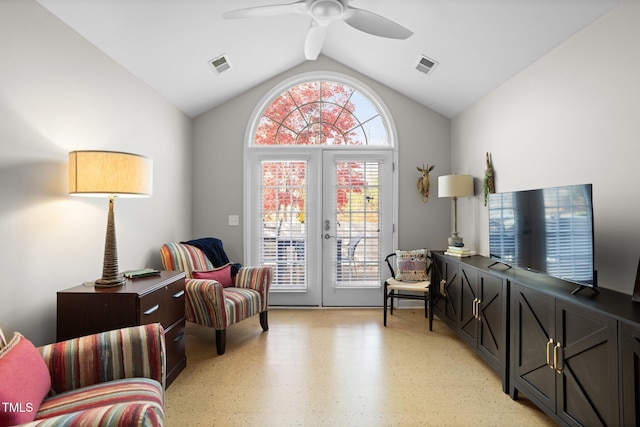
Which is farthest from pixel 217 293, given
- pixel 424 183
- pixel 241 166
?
pixel 424 183

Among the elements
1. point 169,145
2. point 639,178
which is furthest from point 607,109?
point 169,145

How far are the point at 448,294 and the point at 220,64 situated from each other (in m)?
3.22

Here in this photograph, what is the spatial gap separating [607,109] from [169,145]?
3.67 m

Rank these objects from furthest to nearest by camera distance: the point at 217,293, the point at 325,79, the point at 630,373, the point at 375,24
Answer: the point at 325,79, the point at 217,293, the point at 375,24, the point at 630,373

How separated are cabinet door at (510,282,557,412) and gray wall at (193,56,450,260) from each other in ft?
6.62

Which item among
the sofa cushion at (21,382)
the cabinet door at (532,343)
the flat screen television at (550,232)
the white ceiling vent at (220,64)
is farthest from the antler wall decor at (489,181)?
the sofa cushion at (21,382)

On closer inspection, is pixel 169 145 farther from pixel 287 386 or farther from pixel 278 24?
pixel 287 386

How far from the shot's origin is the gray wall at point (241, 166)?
4219 millimetres

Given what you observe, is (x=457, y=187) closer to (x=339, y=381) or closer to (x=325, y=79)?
(x=325, y=79)

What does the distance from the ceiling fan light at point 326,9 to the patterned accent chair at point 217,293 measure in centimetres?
215

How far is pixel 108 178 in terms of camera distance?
2010 mm

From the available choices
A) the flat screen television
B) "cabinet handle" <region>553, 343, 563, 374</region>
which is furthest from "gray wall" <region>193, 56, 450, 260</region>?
"cabinet handle" <region>553, 343, 563, 374</region>

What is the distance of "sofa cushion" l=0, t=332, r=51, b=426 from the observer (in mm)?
1123

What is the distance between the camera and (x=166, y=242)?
3.53 metres
